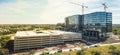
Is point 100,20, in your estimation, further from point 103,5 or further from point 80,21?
point 80,21

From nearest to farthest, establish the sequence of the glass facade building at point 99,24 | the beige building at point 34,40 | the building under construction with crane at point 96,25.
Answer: the beige building at point 34,40 < the glass facade building at point 99,24 < the building under construction with crane at point 96,25

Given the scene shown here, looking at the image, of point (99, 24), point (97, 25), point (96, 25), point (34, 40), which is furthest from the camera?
point (96, 25)

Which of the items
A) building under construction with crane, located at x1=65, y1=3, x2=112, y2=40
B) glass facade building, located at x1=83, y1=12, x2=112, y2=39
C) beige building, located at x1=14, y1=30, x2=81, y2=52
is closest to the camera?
beige building, located at x1=14, y1=30, x2=81, y2=52

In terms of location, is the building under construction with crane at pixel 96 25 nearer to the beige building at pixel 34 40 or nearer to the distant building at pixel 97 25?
the distant building at pixel 97 25

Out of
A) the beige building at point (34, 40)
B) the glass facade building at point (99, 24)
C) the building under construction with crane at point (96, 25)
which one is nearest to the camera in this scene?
the beige building at point (34, 40)

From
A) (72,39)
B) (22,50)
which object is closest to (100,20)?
(72,39)

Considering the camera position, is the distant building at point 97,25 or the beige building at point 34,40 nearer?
the beige building at point 34,40

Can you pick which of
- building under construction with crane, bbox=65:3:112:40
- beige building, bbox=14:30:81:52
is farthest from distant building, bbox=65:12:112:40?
beige building, bbox=14:30:81:52

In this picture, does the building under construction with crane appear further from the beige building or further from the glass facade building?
the beige building

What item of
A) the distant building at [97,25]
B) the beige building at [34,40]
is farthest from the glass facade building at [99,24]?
the beige building at [34,40]

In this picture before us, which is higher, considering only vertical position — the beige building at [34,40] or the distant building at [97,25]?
the distant building at [97,25]

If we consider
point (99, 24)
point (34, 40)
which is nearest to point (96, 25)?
point (99, 24)

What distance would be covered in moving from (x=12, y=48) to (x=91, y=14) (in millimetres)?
69279

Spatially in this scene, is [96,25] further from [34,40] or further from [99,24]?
[34,40]
